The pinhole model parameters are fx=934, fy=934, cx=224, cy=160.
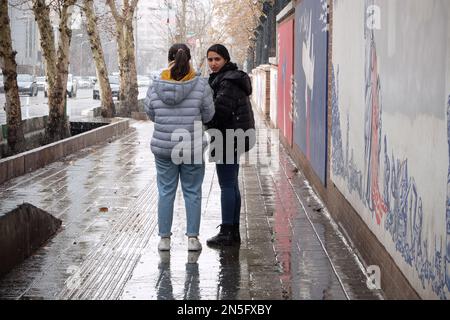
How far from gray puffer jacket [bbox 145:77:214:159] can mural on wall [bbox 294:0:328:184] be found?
11.5 feet

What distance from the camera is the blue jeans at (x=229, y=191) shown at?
345 inches

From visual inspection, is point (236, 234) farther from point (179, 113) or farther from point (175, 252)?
point (179, 113)

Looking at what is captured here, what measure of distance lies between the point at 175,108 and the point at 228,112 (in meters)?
0.57

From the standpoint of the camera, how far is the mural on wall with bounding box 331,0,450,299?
504cm

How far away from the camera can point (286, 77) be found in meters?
20.1

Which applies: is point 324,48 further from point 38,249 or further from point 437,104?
point 437,104

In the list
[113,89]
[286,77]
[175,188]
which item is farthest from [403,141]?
[113,89]

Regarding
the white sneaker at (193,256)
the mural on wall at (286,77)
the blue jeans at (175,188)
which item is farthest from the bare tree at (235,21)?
the white sneaker at (193,256)

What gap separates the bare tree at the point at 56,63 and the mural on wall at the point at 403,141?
11.6 m

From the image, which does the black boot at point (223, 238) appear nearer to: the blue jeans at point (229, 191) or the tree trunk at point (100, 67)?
the blue jeans at point (229, 191)

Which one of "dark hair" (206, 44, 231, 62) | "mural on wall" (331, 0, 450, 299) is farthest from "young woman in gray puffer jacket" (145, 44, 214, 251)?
"mural on wall" (331, 0, 450, 299)

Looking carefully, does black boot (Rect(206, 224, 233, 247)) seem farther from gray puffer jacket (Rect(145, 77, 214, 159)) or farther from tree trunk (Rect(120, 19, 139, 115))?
tree trunk (Rect(120, 19, 139, 115))

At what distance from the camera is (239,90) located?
8.55 meters
